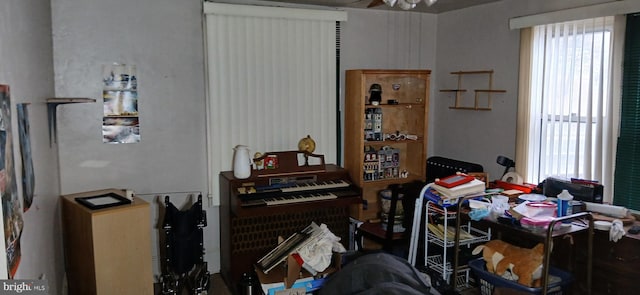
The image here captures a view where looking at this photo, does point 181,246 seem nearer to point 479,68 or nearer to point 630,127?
point 479,68

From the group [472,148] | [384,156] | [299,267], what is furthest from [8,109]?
[472,148]

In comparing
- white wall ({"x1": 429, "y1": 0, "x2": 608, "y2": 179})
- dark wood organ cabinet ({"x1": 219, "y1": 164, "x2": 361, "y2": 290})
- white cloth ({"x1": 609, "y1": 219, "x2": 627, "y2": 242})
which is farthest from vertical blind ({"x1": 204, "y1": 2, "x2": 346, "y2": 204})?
white cloth ({"x1": 609, "y1": 219, "x2": 627, "y2": 242})

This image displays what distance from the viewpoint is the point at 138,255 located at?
301 centimetres

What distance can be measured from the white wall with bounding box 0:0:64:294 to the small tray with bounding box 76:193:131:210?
0.62 ft

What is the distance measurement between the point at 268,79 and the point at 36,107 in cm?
191

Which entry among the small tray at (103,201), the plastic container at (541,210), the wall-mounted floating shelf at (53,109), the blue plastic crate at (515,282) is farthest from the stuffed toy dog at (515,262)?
the wall-mounted floating shelf at (53,109)

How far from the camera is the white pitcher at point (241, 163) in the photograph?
12.4 feet

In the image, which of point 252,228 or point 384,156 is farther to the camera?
point 384,156

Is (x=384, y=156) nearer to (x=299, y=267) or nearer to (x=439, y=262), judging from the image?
(x=439, y=262)

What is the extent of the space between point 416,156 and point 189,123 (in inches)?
83.8

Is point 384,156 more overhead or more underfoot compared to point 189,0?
more underfoot

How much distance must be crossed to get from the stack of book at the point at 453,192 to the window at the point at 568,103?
0.80m

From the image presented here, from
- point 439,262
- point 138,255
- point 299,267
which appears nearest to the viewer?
Result: point 138,255

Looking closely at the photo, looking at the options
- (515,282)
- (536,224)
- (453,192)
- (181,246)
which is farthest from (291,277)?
(536,224)
